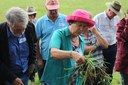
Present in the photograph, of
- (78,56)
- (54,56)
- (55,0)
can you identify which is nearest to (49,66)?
(54,56)

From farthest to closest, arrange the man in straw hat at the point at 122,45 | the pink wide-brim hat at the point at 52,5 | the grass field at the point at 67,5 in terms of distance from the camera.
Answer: the grass field at the point at 67,5 < the pink wide-brim hat at the point at 52,5 < the man in straw hat at the point at 122,45

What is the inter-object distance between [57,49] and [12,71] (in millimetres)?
987

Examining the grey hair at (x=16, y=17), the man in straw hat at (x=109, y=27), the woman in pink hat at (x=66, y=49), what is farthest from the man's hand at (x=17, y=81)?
the man in straw hat at (x=109, y=27)

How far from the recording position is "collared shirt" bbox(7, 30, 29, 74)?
4453 mm

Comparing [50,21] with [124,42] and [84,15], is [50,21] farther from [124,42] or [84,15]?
[84,15]

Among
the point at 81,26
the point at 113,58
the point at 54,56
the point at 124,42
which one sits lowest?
the point at 113,58

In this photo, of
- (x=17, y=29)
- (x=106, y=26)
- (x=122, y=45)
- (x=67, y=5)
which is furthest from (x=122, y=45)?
(x=67, y=5)

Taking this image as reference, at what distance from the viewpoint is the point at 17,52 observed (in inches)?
177

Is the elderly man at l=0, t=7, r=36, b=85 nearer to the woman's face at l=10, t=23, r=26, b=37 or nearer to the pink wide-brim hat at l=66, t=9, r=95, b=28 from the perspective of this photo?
the woman's face at l=10, t=23, r=26, b=37

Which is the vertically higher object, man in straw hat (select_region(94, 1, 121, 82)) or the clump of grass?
the clump of grass

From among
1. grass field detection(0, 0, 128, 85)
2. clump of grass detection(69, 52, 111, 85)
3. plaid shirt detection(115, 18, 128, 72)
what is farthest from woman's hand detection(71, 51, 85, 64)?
grass field detection(0, 0, 128, 85)

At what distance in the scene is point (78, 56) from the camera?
362 centimetres

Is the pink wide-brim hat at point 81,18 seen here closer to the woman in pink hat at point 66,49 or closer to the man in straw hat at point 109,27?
the woman in pink hat at point 66,49

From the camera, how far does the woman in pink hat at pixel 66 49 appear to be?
376 centimetres
